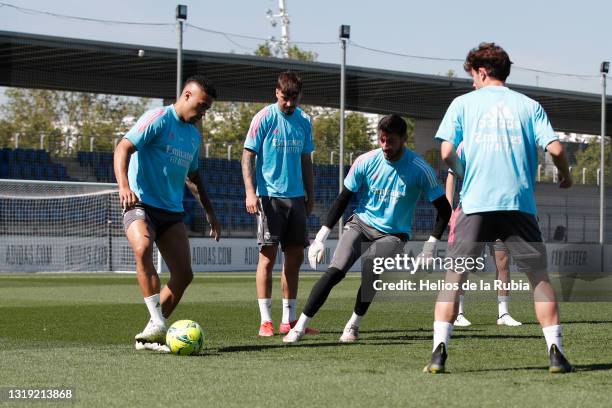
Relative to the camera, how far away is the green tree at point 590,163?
43.8 m

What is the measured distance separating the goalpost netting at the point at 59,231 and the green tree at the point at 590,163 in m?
20.8

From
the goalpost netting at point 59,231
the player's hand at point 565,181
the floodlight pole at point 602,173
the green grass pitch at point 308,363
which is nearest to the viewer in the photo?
the green grass pitch at point 308,363

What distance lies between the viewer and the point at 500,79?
6.93 metres

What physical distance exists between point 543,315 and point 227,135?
2942 inches

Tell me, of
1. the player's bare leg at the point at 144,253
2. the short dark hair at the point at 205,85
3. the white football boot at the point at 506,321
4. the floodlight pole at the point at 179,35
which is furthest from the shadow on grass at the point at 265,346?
the floodlight pole at the point at 179,35

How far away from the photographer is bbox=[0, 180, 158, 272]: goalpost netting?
2795 cm

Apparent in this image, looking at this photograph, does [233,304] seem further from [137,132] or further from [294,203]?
[137,132]

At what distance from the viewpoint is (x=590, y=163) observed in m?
53.8

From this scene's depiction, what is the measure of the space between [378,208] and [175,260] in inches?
68.7

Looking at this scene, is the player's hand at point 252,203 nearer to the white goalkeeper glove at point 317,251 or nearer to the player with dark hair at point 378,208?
the player with dark hair at point 378,208

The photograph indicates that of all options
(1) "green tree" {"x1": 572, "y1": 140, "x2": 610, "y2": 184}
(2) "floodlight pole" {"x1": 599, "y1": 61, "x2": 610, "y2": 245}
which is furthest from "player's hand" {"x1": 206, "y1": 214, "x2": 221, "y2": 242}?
(1) "green tree" {"x1": 572, "y1": 140, "x2": 610, "y2": 184}

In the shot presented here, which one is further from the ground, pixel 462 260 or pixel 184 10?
pixel 184 10

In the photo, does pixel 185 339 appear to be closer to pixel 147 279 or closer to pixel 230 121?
pixel 147 279

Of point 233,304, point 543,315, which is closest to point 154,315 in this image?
point 543,315
